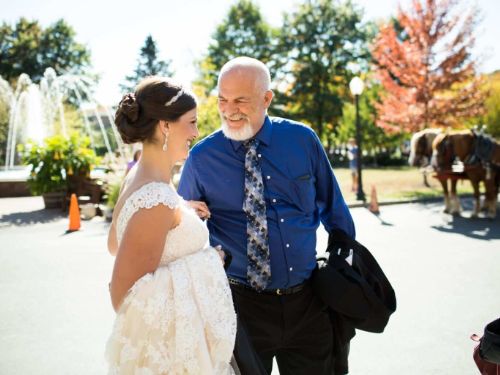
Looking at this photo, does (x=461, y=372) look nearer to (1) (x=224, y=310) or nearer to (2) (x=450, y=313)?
(2) (x=450, y=313)

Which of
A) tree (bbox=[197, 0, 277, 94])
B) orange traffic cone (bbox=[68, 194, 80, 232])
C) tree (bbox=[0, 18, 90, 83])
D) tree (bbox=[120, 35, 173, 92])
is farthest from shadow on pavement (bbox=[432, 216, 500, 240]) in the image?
tree (bbox=[120, 35, 173, 92])

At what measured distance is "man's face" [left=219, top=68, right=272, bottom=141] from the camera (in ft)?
9.04

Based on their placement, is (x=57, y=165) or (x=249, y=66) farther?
(x=57, y=165)

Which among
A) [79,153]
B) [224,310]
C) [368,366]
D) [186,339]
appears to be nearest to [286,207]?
[224,310]

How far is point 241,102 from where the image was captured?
9.16 ft

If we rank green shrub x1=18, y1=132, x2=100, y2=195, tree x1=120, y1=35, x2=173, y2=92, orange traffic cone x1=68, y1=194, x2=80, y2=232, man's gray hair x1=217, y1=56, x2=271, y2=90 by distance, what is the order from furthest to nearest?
1. tree x1=120, y1=35, x2=173, y2=92
2. green shrub x1=18, y1=132, x2=100, y2=195
3. orange traffic cone x1=68, y1=194, x2=80, y2=232
4. man's gray hair x1=217, y1=56, x2=271, y2=90

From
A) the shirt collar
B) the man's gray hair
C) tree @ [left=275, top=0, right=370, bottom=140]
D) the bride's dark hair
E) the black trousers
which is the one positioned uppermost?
tree @ [left=275, top=0, right=370, bottom=140]

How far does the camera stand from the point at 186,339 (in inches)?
76.5

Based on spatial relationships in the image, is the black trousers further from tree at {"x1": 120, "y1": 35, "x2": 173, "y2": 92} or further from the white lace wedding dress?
tree at {"x1": 120, "y1": 35, "x2": 173, "y2": 92}

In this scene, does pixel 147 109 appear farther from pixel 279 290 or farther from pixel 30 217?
pixel 30 217

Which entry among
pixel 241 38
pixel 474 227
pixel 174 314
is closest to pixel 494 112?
pixel 474 227

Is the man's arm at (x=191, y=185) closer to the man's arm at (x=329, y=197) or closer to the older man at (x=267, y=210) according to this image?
the older man at (x=267, y=210)

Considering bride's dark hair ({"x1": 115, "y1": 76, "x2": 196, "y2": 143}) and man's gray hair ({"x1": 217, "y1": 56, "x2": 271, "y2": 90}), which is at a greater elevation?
man's gray hair ({"x1": 217, "y1": 56, "x2": 271, "y2": 90})

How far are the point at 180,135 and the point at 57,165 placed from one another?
14198mm
